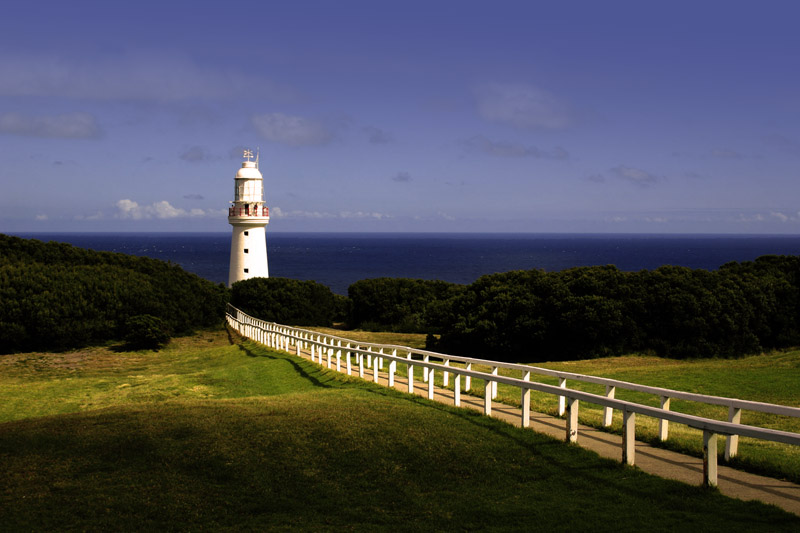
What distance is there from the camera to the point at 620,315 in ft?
104

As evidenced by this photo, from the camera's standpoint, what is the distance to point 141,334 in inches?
1399

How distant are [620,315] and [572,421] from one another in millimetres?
22643

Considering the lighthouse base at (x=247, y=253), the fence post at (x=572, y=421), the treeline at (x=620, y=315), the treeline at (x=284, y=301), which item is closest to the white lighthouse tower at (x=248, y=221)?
the lighthouse base at (x=247, y=253)

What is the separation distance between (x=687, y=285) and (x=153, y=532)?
30.6 metres

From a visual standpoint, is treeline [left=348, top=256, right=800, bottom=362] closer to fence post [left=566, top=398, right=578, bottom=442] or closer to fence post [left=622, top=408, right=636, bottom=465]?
fence post [left=566, top=398, right=578, bottom=442]

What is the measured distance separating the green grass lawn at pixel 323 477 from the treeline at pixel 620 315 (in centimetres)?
2022

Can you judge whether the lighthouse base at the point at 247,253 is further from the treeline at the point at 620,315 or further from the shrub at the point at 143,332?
the treeline at the point at 620,315

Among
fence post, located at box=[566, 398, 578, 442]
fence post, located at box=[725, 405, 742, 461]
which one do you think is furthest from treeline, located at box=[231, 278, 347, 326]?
fence post, located at box=[725, 405, 742, 461]

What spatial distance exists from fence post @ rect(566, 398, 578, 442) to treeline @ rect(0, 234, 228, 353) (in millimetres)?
30158

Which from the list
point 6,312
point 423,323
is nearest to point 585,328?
point 423,323

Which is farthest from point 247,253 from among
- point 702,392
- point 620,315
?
point 702,392

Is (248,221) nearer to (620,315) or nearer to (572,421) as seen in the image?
(620,315)

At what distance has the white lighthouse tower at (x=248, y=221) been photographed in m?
58.4

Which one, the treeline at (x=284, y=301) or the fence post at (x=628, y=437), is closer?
the fence post at (x=628, y=437)
